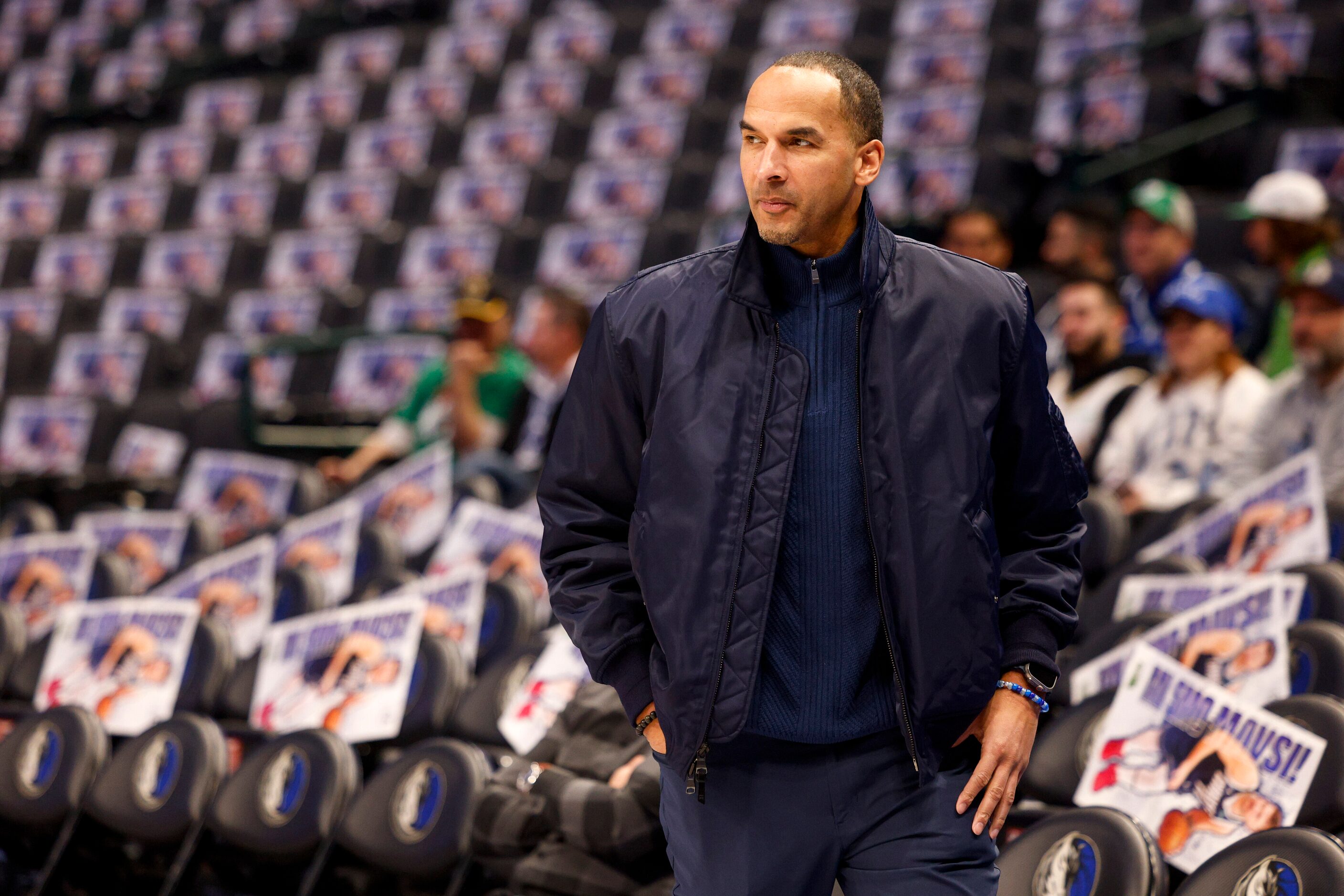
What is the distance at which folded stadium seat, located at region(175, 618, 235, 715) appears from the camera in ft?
11.9

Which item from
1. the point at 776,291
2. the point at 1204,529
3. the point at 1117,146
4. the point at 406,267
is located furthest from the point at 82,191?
the point at 776,291

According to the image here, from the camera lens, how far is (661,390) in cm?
148

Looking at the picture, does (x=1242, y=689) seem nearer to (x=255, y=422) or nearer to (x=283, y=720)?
(x=283, y=720)

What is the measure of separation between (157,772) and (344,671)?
1.40ft

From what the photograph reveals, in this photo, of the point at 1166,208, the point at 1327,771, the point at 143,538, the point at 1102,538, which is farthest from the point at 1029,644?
the point at 143,538

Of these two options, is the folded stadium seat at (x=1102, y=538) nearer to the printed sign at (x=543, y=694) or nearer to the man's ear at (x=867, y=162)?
the printed sign at (x=543, y=694)

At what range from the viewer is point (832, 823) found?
1449 mm

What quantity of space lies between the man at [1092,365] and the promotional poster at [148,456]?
3.57 meters

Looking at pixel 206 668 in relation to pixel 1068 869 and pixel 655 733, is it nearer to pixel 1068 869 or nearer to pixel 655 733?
pixel 1068 869

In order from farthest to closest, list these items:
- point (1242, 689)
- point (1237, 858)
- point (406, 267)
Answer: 1. point (406, 267)
2. point (1242, 689)
3. point (1237, 858)

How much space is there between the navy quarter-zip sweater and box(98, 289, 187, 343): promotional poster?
6.79 m

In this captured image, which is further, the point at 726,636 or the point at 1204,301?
the point at 1204,301

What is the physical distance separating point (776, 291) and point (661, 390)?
16 centimetres

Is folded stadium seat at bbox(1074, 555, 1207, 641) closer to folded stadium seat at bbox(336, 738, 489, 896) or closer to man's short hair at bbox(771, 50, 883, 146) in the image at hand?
folded stadium seat at bbox(336, 738, 489, 896)
